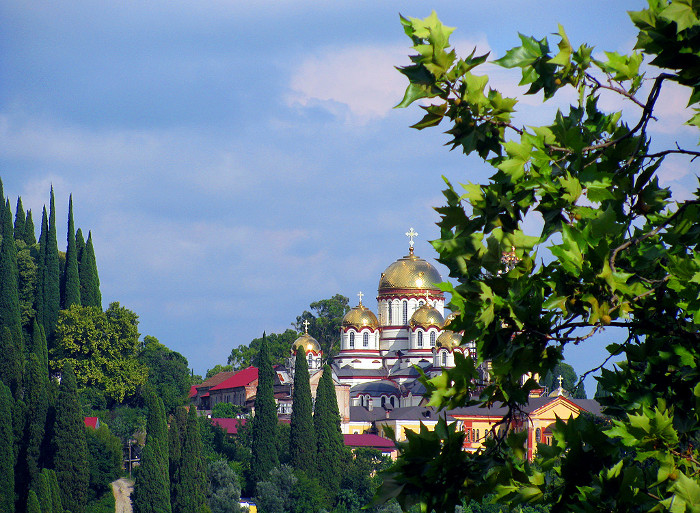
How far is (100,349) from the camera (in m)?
55.9

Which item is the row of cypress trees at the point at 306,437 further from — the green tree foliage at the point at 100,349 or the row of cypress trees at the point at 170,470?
the green tree foliage at the point at 100,349

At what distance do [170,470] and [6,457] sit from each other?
6845 millimetres

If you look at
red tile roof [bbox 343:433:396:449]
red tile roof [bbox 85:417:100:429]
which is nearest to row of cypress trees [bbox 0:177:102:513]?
red tile roof [bbox 85:417:100:429]

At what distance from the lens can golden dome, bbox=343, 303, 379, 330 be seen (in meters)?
60.4

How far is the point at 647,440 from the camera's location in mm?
3266

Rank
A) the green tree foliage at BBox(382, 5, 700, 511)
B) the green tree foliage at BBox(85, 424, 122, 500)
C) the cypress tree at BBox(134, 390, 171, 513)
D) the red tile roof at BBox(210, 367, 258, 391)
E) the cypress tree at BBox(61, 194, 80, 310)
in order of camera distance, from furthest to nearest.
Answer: the red tile roof at BBox(210, 367, 258, 391) < the cypress tree at BBox(61, 194, 80, 310) < the green tree foliage at BBox(85, 424, 122, 500) < the cypress tree at BBox(134, 390, 171, 513) < the green tree foliage at BBox(382, 5, 700, 511)

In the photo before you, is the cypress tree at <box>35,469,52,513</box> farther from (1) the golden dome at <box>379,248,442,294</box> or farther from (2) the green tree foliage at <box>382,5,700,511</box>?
(2) the green tree foliage at <box>382,5,700,511</box>

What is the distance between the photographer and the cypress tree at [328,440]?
42.1 meters

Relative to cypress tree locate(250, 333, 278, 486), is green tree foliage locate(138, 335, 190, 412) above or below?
above

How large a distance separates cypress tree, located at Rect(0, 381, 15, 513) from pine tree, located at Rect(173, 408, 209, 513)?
627 cm

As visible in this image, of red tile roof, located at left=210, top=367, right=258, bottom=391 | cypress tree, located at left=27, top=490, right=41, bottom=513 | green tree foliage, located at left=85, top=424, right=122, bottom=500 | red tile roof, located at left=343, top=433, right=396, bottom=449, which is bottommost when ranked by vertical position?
cypress tree, located at left=27, top=490, right=41, bottom=513

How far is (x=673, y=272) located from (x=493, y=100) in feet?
3.27

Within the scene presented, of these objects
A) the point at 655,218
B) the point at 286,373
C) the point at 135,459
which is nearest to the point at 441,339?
the point at 286,373

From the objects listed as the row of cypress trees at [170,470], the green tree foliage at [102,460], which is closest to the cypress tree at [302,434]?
the row of cypress trees at [170,470]
